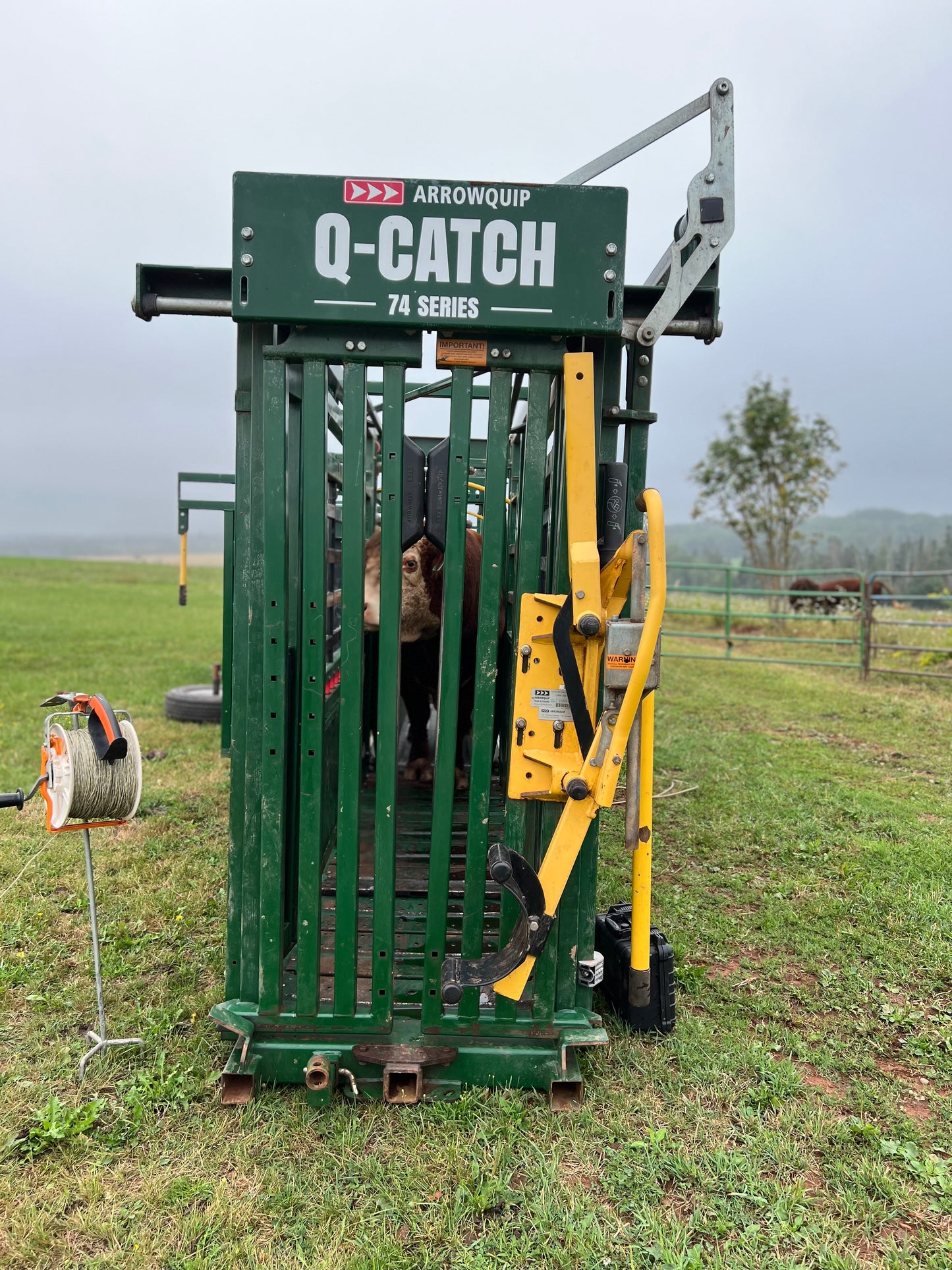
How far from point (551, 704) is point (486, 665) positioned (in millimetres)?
264

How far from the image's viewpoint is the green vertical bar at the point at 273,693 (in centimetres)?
255

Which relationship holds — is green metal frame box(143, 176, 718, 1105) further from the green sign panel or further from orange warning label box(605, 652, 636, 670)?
orange warning label box(605, 652, 636, 670)

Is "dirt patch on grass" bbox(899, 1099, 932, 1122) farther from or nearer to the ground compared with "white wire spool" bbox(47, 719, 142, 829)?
nearer to the ground

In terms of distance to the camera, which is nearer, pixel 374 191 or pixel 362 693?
pixel 374 191

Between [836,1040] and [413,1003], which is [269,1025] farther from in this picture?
[836,1040]

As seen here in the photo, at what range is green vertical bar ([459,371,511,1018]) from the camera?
2582mm

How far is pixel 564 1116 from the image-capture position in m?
2.60

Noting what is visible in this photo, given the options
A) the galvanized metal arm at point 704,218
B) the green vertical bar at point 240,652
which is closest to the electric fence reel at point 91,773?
the green vertical bar at point 240,652

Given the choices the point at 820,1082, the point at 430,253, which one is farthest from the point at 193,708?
the point at 820,1082

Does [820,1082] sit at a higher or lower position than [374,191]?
lower

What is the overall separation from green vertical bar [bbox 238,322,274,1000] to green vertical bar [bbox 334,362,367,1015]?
27 cm

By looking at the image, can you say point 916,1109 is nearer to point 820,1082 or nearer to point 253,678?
point 820,1082

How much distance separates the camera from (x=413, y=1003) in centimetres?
290

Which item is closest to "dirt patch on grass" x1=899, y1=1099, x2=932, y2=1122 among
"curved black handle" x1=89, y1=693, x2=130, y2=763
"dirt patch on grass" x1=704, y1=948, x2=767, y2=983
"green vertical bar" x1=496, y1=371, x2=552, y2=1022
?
"dirt patch on grass" x1=704, y1=948, x2=767, y2=983
